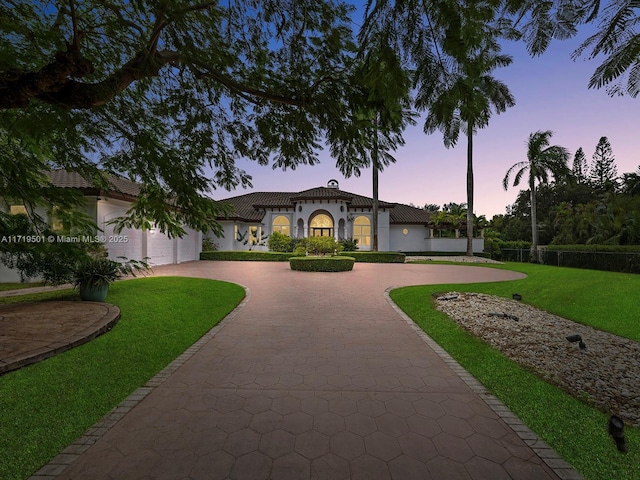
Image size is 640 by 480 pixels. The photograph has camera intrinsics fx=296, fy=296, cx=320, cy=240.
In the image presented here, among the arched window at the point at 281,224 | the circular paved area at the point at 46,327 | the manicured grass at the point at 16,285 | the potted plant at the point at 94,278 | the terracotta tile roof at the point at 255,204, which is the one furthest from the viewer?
the arched window at the point at 281,224

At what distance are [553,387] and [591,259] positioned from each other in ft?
69.3

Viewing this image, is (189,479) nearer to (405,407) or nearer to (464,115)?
(405,407)

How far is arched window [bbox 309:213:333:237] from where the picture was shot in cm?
3119

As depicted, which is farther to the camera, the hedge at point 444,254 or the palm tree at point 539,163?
A: the hedge at point 444,254

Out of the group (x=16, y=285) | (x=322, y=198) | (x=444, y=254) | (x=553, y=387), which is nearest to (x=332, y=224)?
(x=322, y=198)

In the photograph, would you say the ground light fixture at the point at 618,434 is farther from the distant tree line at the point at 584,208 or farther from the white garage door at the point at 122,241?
the distant tree line at the point at 584,208

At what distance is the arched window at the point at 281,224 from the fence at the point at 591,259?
73.1 feet

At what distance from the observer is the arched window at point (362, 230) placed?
3138cm

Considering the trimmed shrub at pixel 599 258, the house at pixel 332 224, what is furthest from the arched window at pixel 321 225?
the trimmed shrub at pixel 599 258

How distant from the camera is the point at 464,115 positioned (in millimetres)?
2764

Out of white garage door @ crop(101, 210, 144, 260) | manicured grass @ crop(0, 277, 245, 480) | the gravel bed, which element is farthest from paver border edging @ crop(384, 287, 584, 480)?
white garage door @ crop(101, 210, 144, 260)

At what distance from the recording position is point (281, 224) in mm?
31828

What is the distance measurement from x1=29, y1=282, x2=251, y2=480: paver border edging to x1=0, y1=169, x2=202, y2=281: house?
6.84 m

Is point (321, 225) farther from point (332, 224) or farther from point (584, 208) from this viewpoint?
point (584, 208)
